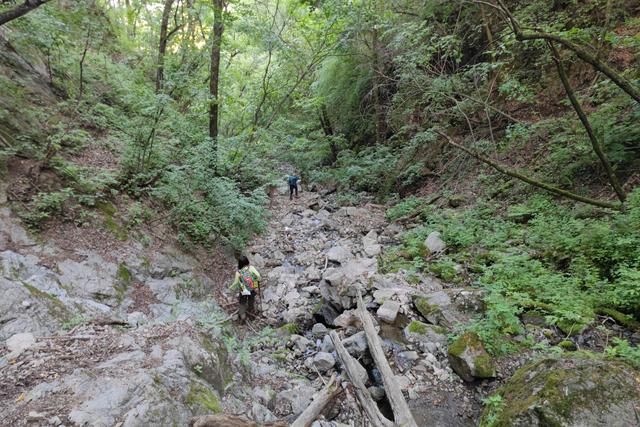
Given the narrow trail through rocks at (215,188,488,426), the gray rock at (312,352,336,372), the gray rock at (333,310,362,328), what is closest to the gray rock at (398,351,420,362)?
the narrow trail through rocks at (215,188,488,426)

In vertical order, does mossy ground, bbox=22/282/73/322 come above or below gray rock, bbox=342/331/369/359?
below

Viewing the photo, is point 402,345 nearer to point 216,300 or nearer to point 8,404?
point 216,300

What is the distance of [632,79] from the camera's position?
7.02m

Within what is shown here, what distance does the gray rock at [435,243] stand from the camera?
26.3ft

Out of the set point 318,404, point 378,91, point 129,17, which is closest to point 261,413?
point 318,404

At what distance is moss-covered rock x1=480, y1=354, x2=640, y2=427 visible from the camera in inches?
119

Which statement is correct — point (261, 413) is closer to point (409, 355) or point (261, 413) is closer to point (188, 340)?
point (188, 340)

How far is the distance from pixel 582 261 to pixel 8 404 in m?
7.50

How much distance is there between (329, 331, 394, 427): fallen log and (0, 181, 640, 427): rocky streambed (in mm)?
167

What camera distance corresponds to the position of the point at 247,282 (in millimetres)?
6625

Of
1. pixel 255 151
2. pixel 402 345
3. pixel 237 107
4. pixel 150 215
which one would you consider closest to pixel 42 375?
pixel 402 345

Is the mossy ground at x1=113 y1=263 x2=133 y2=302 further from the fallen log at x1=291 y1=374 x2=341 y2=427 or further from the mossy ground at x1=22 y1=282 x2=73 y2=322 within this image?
the fallen log at x1=291 y1=374 x2=341 y2=427

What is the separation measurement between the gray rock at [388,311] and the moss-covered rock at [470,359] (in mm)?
1081

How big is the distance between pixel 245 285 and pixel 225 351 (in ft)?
6.09
